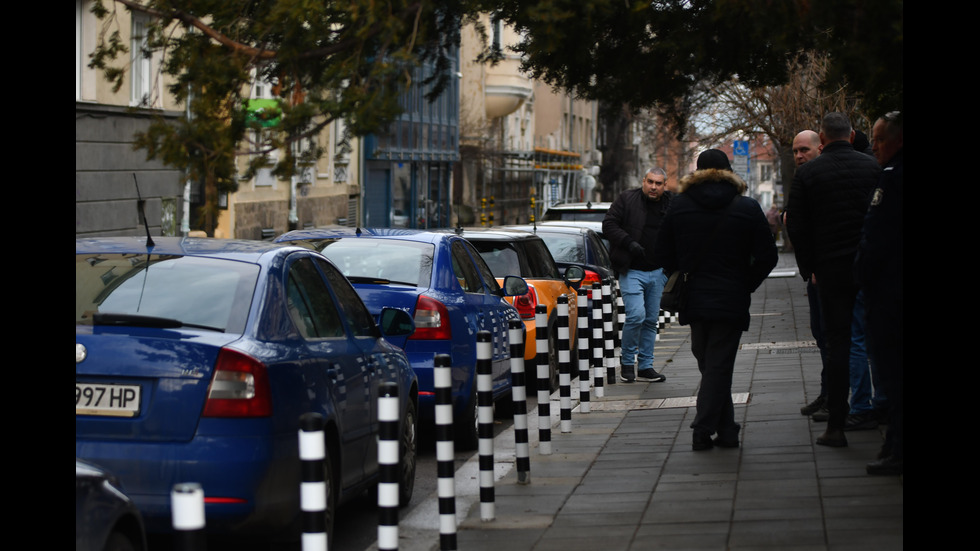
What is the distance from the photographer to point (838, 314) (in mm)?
9078

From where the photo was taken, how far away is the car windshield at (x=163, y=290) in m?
6.20

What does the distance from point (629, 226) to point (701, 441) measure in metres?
5.19

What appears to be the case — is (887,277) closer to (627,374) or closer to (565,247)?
(627,374)

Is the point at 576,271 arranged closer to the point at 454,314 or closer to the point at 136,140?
the point at 454,314

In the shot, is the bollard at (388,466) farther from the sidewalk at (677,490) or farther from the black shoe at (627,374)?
the black shoe at (627,374)

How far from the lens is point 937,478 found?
20.6 feet

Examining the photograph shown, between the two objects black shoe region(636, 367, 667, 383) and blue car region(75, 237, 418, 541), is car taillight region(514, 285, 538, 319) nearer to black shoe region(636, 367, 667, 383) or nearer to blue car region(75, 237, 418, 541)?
black shoe region(636, 367, 667, 383)

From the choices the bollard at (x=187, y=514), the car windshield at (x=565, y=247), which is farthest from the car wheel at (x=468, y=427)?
the car windshield at (x=565, y=247)

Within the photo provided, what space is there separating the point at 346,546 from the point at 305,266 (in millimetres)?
1414

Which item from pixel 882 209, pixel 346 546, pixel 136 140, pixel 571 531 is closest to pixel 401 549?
pixel 346 546

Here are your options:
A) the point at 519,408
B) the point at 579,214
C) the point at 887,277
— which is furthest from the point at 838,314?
the point at 579,214

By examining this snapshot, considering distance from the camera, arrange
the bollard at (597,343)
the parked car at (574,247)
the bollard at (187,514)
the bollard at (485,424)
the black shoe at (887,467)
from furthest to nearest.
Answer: the parked car at (574,247)
the bollard at (597,343)
the black shoe at (887,467)
the bollard at (485,424)
the bollard at (187,514)

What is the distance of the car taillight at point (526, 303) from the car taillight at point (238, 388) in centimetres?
756

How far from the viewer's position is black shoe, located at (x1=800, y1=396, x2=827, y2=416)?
10844mm
